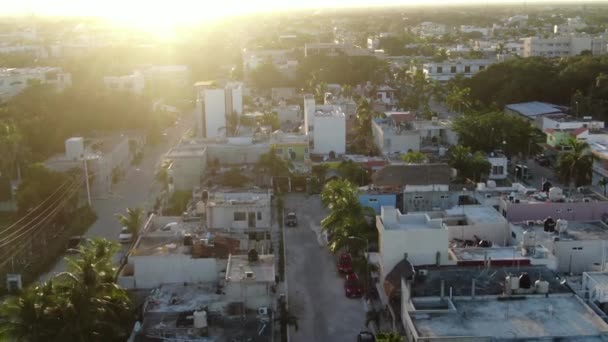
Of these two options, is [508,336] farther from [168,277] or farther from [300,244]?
[300,244]

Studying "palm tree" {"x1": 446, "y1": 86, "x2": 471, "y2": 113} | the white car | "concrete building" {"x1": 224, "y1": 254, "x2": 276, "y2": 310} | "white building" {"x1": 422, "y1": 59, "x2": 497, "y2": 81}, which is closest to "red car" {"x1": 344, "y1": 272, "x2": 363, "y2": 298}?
"concrete building" {"x1": 224, "y1": 254, "x2": 276, "y2": 310}

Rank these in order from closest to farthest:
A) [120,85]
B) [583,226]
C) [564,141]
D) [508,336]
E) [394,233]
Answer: [508,336]
[394,233]
[583,226]
[564,141]
[120,85]

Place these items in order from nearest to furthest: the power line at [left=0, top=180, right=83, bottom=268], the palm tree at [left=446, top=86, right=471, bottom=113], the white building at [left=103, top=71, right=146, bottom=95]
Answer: the power line at [left=0, top=180, right=83, bottom=268] → the palm tree at [left=446, top=86, right=471, bottom=113] → the white building at [left=103, top=71, right=146, bottom=95]

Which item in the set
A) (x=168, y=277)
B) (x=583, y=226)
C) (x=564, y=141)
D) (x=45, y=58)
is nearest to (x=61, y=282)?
(x=168, y=277)

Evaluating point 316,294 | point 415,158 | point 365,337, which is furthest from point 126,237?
point 415,158

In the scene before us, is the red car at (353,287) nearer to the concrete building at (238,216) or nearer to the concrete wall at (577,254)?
the concrete building at (238,216)

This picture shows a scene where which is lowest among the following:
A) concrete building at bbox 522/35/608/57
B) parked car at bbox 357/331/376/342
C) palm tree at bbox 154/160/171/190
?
parked car at bbox 357/331/376/342

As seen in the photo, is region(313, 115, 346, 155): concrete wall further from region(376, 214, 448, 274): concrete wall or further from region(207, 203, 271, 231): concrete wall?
region(376, 214, 448, 274): concrete wall

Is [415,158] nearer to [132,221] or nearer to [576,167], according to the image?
[576,167]

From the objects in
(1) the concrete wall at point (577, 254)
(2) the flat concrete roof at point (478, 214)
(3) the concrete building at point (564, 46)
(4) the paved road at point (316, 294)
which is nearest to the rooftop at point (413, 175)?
(4) the paved road at point (316, 294)
